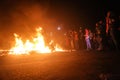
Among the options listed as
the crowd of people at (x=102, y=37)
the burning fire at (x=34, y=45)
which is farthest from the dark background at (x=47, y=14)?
the burning fire at (x=34, y=45)

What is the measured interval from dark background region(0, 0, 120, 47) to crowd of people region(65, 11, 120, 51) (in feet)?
16.3

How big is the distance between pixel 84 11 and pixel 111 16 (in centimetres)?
1513

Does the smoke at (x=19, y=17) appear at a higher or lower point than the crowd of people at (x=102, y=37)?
higher

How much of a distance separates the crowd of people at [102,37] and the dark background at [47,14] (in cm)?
497

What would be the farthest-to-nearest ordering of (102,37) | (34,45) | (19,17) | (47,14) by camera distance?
(19,17)
(47,14)
(34,45)
(102,37)

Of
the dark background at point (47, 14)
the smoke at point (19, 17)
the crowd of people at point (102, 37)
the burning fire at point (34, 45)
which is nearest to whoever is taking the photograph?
the crowd of people at point (102, 37)

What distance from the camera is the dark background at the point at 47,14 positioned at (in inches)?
1148

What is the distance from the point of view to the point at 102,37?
1812cm

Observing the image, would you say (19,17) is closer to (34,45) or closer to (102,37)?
(34,45)

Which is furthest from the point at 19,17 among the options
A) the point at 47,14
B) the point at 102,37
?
the point at 102,37

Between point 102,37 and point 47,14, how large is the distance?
17.7 m

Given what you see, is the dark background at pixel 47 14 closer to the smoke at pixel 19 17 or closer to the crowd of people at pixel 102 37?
the smoke at pixel 19 17

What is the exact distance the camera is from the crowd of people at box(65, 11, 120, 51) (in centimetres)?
1565

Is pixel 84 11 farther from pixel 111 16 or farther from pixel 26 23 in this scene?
pixel 111 16
